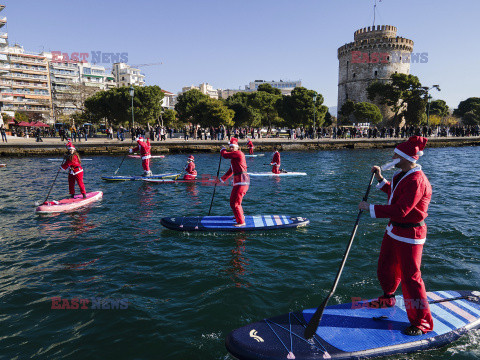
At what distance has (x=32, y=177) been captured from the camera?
21859 mm

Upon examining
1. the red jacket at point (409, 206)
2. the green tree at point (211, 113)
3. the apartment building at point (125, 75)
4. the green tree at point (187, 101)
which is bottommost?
the red jacket at point (409, 206)

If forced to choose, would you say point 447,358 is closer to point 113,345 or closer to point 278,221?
point 113,345

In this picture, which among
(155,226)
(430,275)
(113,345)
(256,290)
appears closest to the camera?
(113,345)

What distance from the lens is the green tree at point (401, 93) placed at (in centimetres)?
7250

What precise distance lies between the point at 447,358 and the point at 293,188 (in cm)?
1360

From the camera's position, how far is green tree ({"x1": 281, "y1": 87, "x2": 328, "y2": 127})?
61.1 m

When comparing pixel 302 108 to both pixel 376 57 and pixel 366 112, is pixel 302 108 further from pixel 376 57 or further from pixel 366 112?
pixel 376 57

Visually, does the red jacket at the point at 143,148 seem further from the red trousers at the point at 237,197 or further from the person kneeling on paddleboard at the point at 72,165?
the red trousers at the point at 237,197

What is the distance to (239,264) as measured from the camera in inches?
323

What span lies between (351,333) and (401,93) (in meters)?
80.4

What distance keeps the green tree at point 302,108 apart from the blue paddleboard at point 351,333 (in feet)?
192

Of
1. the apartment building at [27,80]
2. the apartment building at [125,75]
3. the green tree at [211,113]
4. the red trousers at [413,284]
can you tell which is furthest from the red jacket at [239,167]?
the apartment building at [125,75]

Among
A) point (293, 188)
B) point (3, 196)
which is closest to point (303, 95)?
point (293, 188)

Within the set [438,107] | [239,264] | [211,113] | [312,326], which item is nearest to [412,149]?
[312,326]
